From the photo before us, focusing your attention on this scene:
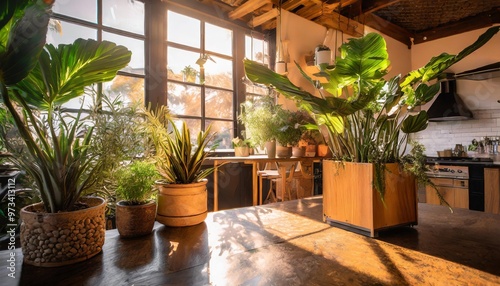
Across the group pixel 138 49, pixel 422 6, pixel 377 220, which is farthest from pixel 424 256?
pixel 422 6

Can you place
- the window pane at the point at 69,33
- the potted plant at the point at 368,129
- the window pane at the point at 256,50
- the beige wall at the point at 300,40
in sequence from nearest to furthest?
the potted plant at the point at 368,129 < the window pane at the point at 69,33 < the beige wall at the point at 300,40 < the window pane at the point at 256,50

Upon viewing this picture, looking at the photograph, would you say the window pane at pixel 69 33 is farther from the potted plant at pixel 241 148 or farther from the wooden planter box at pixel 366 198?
the wooden planter box at pixel 366 198

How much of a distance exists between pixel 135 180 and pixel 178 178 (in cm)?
16

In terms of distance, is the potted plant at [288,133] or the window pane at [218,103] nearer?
the potted plant at [288,133]

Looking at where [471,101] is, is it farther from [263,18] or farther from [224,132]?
[224,132]

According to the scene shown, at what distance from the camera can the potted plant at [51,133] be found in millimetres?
481

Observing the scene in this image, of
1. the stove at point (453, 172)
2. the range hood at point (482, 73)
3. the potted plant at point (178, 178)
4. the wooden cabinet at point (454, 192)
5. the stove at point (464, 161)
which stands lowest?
the wooden cabinet at point (454, 192)

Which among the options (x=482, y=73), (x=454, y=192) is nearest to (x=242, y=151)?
(x=454, y=192)

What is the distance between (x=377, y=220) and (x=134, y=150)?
29.7 inches

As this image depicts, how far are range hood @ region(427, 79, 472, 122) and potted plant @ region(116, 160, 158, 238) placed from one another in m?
4.48

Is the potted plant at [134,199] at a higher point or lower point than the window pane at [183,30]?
lower

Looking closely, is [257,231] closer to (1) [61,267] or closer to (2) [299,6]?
(1) [61,267]

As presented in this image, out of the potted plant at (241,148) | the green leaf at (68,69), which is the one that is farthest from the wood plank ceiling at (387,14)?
the green leaf at (68,69)

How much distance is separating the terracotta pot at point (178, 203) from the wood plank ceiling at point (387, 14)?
133 inches
